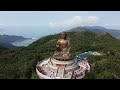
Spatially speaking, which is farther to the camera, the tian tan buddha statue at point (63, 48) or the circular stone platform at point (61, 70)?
the tian tan buddha statue at point (63, 48)

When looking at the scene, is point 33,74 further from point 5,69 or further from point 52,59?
point 5,69

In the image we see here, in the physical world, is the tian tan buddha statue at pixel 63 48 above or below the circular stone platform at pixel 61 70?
above

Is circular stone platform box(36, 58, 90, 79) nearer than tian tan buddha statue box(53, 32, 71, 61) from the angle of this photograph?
Yes

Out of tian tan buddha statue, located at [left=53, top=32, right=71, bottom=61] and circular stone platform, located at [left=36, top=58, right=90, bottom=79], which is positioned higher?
tian tan buddha statue, located at [left=53, top=32, right=71, bottom=61]

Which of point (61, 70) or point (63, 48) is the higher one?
point (63, 48)

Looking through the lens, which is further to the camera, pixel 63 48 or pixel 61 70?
pixel 63 48

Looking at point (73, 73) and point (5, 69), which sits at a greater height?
point (73, 73)
